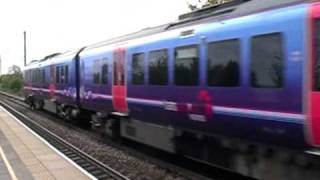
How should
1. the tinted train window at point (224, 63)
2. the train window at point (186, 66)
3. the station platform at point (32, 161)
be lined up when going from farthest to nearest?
the station platform at point (32, 161)
the train window at point (186, 66)
the tinted train window at point (224, 63)

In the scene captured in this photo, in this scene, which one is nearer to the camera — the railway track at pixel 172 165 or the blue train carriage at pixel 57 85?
the railway track at pixel 172 165

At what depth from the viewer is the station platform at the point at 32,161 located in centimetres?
1235

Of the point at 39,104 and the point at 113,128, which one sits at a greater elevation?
the point at 113,128

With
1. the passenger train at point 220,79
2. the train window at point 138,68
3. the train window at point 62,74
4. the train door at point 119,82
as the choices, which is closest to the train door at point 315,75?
the passenger train at point 220,79

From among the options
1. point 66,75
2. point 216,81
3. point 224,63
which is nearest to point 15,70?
point 66,75

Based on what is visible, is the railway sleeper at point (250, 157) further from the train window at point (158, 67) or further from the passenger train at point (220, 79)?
the train window at point (158, 67)

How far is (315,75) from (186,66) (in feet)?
13.5

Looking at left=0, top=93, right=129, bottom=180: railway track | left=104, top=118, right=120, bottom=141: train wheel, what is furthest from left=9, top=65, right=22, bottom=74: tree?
left=104, top=118, right=120, bottom=141: train wheel

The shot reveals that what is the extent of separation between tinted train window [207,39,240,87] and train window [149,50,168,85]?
2165 millimetres

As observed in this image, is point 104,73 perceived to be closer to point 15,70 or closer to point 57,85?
point 57,85

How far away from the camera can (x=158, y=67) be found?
45.0 feet

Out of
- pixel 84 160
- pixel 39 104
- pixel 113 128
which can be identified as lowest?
pixel 84 160

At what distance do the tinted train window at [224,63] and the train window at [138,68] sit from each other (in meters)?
3.87

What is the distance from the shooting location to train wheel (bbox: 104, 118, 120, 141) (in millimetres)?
17922
